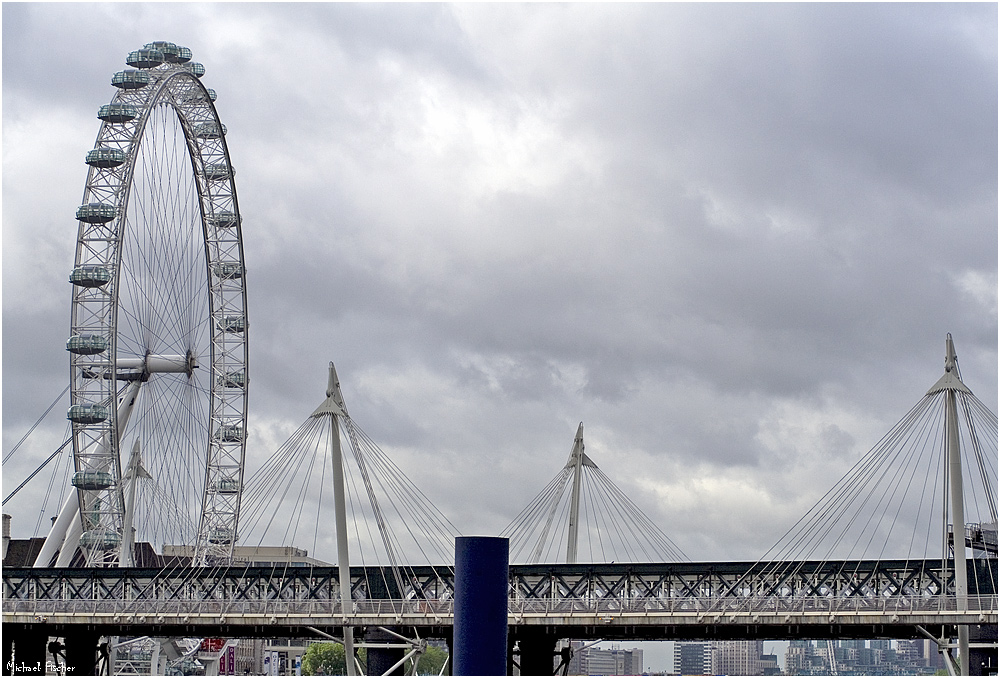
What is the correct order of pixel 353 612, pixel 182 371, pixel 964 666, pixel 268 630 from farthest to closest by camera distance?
pixel 182 371
pixel 268 630
pixel 353 612
pixel 964 666

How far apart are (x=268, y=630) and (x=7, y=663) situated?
53.3 feet

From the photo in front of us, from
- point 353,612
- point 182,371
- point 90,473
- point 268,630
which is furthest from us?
point 182,371

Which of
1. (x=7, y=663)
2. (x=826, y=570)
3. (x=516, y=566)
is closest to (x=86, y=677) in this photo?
(x=7, y=663)

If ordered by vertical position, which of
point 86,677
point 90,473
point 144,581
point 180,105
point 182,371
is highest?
point 180,105

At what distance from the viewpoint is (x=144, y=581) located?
74.8m

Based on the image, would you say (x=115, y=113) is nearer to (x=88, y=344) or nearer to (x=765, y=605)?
(x=88, y=344)

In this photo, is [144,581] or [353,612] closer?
[353,612]

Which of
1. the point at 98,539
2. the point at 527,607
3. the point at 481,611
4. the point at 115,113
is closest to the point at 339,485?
the point at 527,607

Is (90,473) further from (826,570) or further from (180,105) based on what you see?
(826,570)

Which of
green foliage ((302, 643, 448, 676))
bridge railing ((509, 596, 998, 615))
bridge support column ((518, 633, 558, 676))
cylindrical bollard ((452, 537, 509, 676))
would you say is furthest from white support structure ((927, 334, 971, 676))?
green foliage ((302, 643, 448, 676))

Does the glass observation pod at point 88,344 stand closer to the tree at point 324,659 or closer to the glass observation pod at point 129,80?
the glass observation pod at point 129,80

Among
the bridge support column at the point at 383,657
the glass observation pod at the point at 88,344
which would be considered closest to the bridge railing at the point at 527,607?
the bridge support column at the point at 383,657

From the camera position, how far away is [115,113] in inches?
2827

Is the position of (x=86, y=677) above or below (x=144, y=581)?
below
